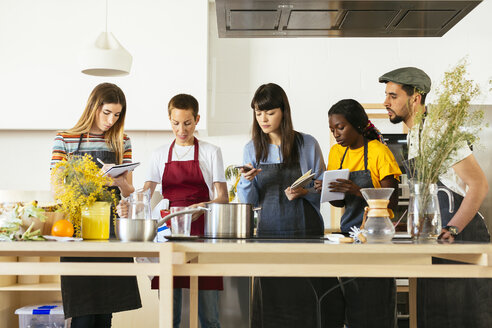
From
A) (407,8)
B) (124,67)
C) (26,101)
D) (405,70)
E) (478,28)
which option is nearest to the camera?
(407,8)

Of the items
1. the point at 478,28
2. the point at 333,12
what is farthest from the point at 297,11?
the point at 478,28

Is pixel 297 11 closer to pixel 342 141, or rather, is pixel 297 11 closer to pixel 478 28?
pixel 342 141

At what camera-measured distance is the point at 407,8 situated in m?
2.58

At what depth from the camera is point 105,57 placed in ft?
11.5

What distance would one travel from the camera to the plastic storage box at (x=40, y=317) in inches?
157

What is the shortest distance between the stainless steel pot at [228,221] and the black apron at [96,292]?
635 millimetres

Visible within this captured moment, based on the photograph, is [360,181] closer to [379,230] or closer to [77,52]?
[379,230]

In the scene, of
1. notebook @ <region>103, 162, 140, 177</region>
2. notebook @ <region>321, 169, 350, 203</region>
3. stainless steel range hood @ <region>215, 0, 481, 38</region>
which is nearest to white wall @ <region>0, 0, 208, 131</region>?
stainless steel range hood @ <region>215, 0, 481, 38</region>

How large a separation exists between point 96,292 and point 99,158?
0.59 m

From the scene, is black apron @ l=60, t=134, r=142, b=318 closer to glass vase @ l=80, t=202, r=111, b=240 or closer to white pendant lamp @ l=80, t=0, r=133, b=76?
glass vase @ l=80, t=202, r=111, b=240

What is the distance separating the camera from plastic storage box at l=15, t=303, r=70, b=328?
13.1ft

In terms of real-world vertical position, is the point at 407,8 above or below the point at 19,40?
below

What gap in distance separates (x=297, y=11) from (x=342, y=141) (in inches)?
24.6

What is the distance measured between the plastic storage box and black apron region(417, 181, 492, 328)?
2.51 metres
